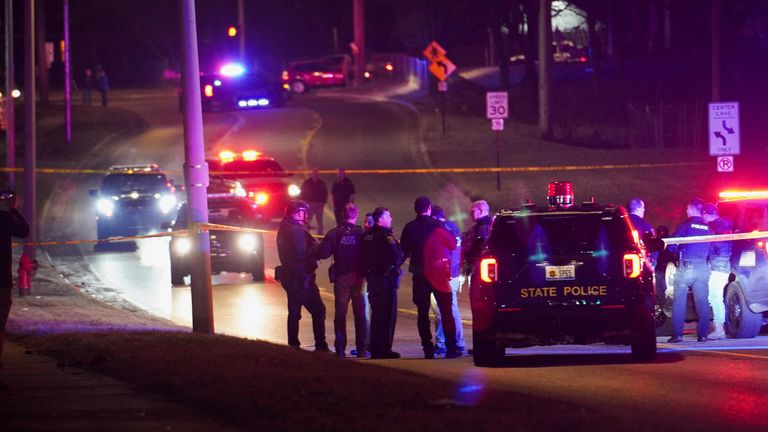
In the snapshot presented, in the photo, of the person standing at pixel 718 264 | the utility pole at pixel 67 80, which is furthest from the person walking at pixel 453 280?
the utility pole at pixel 67 80

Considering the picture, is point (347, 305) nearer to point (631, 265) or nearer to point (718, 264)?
point (631, 265)

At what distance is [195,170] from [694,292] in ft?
20.7

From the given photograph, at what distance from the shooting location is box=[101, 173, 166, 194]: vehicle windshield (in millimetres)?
32625

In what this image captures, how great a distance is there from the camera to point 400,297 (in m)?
23.1

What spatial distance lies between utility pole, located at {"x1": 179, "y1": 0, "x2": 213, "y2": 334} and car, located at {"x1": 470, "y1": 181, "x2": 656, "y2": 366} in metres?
3.65

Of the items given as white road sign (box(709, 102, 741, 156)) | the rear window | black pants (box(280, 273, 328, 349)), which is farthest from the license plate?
white road sign (box(709, 102, 741, 156))

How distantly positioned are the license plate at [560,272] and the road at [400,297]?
889 millimetres

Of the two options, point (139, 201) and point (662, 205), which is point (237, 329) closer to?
point (139, 201)

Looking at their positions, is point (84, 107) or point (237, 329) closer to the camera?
point (237, 329)

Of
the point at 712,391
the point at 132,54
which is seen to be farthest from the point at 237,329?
the point at 132,54

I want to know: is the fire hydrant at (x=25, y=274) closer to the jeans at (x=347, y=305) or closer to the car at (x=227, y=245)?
the car at (x=227, y=245)

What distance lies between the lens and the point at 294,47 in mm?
99125

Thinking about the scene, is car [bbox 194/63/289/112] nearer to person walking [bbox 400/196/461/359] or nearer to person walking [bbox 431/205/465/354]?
person walking [bbox 431/205/465/354]

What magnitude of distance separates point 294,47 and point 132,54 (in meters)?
11.7
